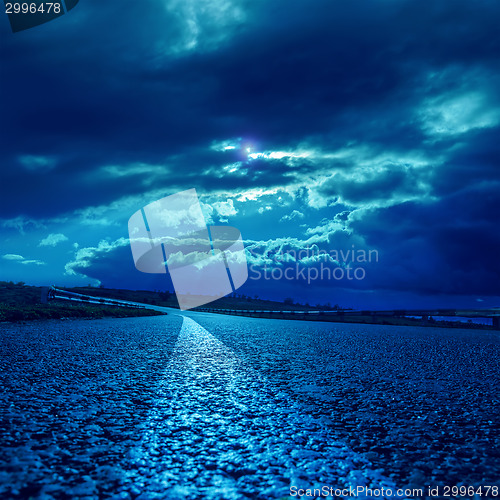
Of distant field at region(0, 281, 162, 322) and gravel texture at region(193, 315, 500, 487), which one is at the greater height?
distant field at region(0, 281, 162, 322)

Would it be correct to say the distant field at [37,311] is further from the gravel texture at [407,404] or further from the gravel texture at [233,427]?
the gravel texture at [407,404]

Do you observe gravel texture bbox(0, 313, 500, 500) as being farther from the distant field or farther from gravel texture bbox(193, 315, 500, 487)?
the distant field

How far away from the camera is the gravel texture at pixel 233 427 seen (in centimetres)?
242

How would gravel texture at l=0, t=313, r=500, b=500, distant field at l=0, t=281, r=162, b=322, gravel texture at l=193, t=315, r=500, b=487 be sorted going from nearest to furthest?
1. gravel texture at l=0, t=313, r=500, b=500
2. gravel texture at l=193, t=315, r=500, b=487
3. distant field at l=0, t=281, r=162, b=322

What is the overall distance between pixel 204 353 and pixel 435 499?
6.20m

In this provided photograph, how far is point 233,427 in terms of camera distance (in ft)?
11.1

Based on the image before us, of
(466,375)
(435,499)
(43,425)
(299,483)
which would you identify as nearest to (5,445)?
(43,425)

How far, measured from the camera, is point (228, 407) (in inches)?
159

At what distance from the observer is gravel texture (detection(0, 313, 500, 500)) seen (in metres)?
2.42

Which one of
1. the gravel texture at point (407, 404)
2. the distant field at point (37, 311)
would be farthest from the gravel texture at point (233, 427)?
the distant field at point (37, 311)

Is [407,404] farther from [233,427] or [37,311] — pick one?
[37,311]

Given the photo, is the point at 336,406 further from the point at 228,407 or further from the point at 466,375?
the point at 466,375

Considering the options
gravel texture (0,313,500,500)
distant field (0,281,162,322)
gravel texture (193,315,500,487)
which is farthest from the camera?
distant field (0,281,162,322)

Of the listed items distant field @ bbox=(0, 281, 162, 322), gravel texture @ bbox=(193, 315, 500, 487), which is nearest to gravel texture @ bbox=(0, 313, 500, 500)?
gravel texture @ bbox=(193, 315, 500, 487)
